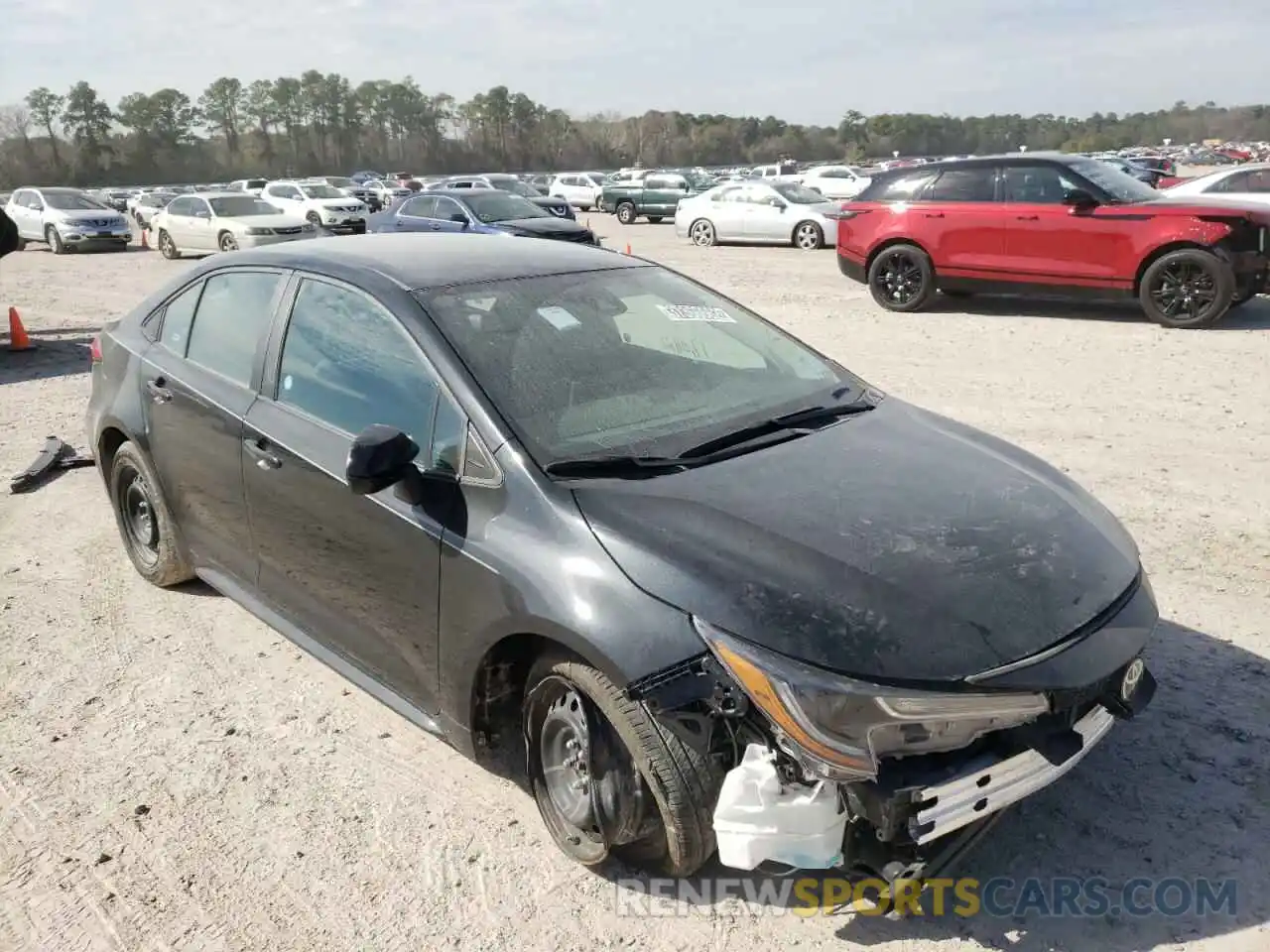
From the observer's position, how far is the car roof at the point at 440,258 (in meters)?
3.60

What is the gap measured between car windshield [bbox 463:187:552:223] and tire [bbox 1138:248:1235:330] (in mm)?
10624

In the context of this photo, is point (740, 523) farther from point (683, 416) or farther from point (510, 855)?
point (510, 855)

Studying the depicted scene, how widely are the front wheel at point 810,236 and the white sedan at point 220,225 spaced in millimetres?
10078

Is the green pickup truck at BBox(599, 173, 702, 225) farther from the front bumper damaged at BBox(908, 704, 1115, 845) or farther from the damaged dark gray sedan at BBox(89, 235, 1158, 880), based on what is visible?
the front bumper damaged at BBox(908, 704, 1115, 845)

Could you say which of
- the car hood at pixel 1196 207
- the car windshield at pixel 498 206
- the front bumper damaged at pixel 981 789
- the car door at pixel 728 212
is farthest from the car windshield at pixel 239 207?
the front bumper damaged at pixel 981 789

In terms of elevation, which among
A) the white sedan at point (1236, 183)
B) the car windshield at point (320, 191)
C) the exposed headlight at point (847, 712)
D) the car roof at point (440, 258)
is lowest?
the exposed headlight at point (847, 712)

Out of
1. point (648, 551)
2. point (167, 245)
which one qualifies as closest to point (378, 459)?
point (648, 551)

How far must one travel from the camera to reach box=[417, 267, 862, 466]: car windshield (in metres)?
3.11

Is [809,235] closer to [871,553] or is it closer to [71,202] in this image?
[71,202]

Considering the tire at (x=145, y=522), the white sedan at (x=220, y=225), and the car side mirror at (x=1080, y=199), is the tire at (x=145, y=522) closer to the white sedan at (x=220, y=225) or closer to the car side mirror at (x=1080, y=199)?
the car side mirror at (x=1080, y=199)

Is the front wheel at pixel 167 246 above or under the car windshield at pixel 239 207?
under

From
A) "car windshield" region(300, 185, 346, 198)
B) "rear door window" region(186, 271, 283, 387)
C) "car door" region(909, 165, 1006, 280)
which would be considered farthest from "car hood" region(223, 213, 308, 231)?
"rear door window" region(186, 271, 283, 387)

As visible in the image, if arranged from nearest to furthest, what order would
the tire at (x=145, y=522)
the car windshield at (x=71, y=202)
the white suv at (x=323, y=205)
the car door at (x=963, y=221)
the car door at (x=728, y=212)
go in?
the tire at (x=145, y=522) < the car door at (x=963, y=221) < the car door at (x=728, y=212) < the car windshield at (x=71, y=202) < the white suv at (x=323, y=205)

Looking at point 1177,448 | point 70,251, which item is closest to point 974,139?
point 70,251
